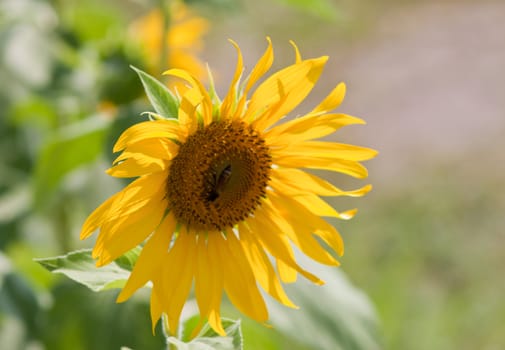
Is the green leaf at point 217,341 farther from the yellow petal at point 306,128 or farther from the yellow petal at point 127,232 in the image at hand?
the yellow petal at point 306,128

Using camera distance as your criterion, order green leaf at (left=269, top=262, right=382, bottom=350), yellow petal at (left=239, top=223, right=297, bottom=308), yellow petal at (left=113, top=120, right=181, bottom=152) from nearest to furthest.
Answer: yellow petal at (left=113, top=120, right=181, bottom=152) → yellow petal at (left=239, top=223, right=297, bottom=308) → green leaf at (left=269, top=262, right=382, bottom=350)

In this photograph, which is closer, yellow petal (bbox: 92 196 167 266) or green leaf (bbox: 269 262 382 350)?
yellow petal (bbox: 92 196 167 266)

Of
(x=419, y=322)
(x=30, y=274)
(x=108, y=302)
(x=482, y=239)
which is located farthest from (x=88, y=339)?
(x=482, y=239)

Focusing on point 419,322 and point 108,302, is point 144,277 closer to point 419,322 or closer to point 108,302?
point 108,302

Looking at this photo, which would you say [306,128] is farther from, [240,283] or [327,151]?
[240,283]

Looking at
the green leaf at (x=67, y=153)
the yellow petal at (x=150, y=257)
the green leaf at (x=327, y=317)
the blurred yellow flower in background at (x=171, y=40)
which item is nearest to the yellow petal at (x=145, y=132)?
the yellow petal at (x=150, y=257)

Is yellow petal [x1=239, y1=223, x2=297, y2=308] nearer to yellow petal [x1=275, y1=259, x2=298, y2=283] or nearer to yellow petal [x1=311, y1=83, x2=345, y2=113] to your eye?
yellow petal [x1=275, y1=259, x2=298, y2=283]

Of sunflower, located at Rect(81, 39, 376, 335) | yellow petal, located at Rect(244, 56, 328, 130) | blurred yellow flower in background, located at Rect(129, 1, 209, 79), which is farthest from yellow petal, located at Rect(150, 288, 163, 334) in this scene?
blurred yellow flower in background, located at Rect(129, 1, 209, 79)

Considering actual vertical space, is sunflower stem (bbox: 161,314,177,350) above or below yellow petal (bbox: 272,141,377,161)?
below
